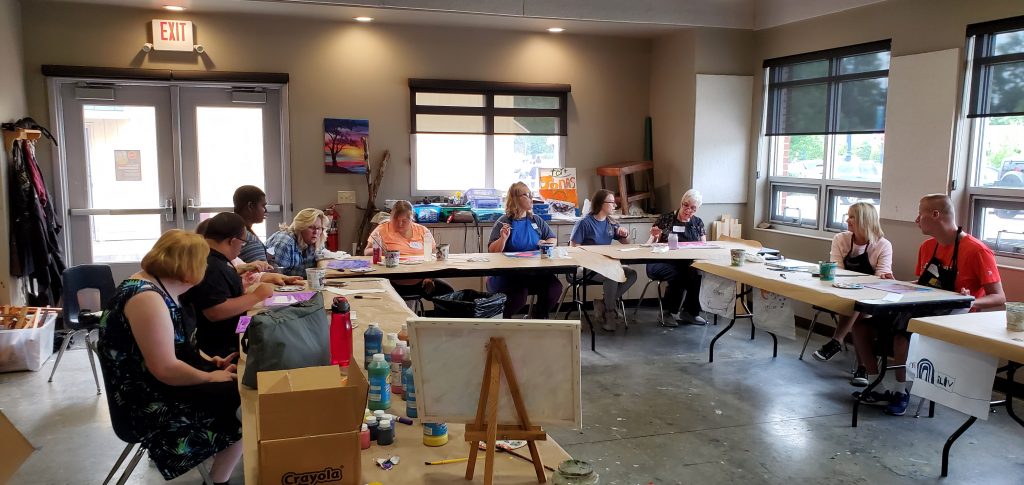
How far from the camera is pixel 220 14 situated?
6527 millimetres

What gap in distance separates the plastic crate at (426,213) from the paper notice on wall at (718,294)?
2605mm

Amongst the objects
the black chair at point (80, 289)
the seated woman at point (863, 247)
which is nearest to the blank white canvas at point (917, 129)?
the seated woman at point (863, 247)

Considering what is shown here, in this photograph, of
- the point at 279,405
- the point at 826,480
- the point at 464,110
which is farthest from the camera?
the point at 464,110

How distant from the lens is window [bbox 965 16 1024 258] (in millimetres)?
4855

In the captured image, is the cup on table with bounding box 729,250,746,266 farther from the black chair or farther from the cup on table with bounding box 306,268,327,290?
the black chair

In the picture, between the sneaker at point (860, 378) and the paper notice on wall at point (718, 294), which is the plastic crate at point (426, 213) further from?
the sneaker at point (860, 378)

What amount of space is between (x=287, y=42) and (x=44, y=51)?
77.7 inches

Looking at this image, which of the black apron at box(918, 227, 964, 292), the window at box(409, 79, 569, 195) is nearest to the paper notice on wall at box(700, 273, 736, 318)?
the black apron at box(918, 227, 964, 292)

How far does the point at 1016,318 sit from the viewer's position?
3.40 metres

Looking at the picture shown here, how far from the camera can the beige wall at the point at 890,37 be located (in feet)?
16.6

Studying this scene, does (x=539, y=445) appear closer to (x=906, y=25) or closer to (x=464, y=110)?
(x=906, y=25)

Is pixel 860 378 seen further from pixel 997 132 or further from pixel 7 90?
pixel 7 90

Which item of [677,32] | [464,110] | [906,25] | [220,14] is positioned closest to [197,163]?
[220,14]

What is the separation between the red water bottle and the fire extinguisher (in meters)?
4.21
